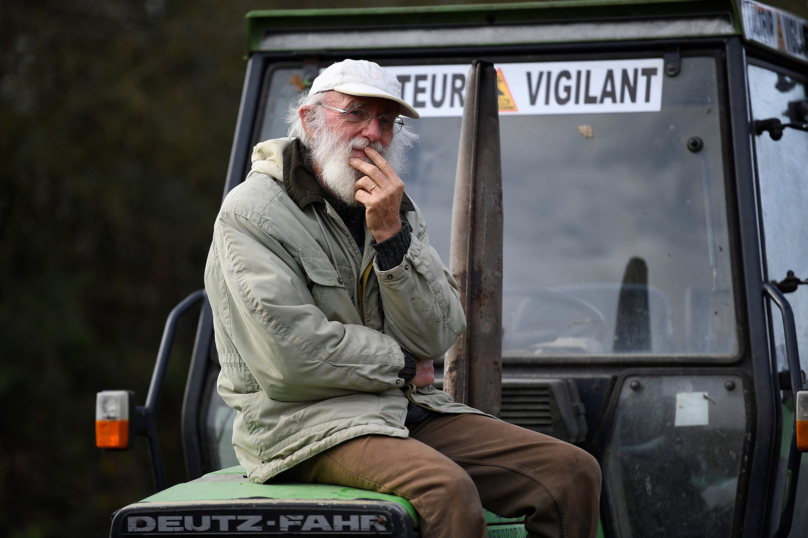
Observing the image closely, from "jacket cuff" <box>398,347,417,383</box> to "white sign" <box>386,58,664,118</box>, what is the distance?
1.49 m

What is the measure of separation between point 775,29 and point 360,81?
78.1 inches

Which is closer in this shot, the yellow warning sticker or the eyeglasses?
the eyeglasses

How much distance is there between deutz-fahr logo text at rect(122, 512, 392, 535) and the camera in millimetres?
2002

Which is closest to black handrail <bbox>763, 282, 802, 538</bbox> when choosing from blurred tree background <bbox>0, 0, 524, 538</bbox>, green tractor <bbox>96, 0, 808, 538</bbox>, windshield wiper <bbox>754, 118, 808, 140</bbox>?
green tractor <bbox>96, 0, 808, 538</bbox>

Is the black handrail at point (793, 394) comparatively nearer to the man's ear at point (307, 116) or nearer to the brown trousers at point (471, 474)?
the brown trousers at point (471, 474)

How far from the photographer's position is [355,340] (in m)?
2.25

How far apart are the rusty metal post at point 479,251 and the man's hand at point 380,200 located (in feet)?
1.35

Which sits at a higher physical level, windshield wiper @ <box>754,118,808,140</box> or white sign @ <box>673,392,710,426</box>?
windshield wiper @ <box>754,118,808,140</box>

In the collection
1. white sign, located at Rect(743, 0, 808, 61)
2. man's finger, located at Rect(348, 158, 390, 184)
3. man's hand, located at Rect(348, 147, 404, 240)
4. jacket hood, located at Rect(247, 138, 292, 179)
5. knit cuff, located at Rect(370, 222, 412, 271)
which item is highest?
white sign, located at Rect(743, 0, 808, 61)

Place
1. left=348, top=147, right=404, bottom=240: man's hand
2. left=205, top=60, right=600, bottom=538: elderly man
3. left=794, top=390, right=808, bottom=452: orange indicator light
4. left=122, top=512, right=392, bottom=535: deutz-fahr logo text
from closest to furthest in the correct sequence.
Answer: left=122, top=512, right=392, bottom=535: deutz-fahr logo text < left=205, top=60, right=600, bottom=538: elderly man < left=348, top=147, right=404, bottom=240: man's hand < left=794, top=390, right=808, bottom=452: orange indicator light

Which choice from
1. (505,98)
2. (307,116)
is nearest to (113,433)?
(307,116)

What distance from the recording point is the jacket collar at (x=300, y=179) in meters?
2.41

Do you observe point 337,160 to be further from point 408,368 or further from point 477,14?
point 477,14

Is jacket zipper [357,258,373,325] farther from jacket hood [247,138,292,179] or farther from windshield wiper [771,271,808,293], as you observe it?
windshield wiper [771,271,808,293]
